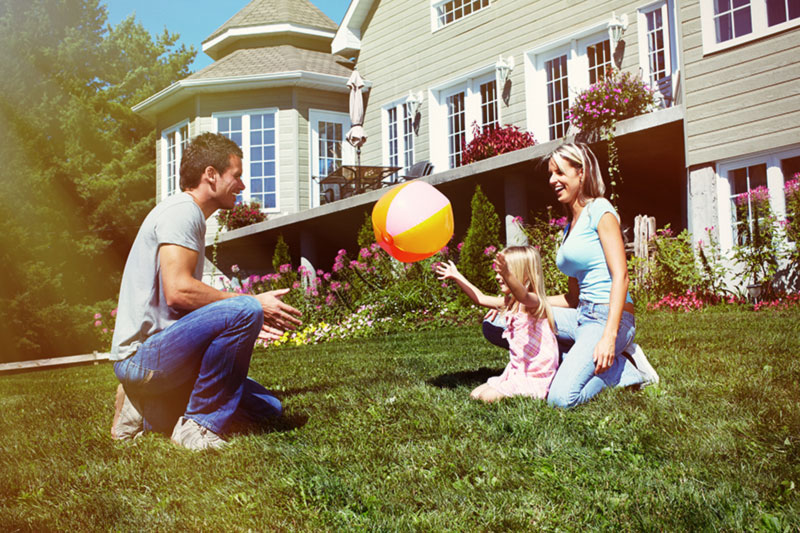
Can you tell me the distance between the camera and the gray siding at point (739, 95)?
811 cm

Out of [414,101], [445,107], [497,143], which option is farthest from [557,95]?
[414,101]

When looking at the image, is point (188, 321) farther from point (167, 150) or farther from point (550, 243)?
point (167, 150)

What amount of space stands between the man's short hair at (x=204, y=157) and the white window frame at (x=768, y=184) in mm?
7281

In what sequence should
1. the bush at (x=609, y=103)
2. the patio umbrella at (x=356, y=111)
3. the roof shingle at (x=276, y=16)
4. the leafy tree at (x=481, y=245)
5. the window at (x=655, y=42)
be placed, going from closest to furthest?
the bush at (x=609, y=103)
the leafy tree at (x=481, y=245)
the window at (x=655, y=42)
the patio umbrella at (x=356, y=111)
the roof shingle at (x=276, y=16)

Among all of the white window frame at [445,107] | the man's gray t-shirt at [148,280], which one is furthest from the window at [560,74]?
the man's gray t-shirt at [148,280]

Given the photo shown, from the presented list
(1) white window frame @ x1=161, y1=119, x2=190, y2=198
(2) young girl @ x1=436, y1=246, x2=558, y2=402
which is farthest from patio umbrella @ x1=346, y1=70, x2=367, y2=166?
(2) young girl @ x1=436, y1=246, x2=558, y2=402

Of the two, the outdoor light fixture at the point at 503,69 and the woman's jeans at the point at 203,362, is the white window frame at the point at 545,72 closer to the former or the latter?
the outdoor light fixture at the point at 503,69

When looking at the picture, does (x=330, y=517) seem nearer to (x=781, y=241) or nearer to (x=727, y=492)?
(x=727, y=492)

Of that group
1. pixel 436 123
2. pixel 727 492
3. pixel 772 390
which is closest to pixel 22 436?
pixel 727 492

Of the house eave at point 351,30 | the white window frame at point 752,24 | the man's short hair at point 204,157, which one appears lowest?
the man's short hair at point 204,157

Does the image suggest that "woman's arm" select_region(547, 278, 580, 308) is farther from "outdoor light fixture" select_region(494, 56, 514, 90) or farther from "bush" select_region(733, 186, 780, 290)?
"outdoor light fixture" select_region(494, 56, 514, 90)

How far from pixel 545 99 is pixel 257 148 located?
308 inches

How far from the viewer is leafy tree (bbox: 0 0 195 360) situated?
5.83ft

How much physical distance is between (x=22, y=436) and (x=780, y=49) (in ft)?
29.3
